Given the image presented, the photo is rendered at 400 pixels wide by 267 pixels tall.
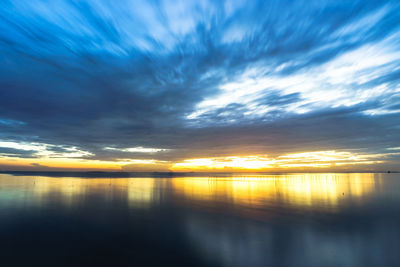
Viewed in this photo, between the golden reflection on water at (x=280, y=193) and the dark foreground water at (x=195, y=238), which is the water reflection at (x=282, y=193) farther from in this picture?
the dark foreground water at (x=195, y=238)

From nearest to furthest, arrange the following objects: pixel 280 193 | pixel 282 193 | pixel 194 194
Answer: pixel 194 194
pixel 282 193
pixel 280 193

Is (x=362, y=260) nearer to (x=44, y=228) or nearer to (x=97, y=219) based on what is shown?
(x=97, y=219)

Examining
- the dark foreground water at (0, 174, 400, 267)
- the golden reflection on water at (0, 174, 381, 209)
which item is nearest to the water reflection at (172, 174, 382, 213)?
the golden reflection on water at (0, 174, 381, 209)

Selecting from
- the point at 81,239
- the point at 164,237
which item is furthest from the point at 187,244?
the point at 81,239

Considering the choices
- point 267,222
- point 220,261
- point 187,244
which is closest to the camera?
point 220,261

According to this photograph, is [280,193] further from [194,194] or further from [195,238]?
[195,238]

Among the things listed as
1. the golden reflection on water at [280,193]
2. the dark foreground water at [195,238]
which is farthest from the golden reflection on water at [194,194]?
the dark foreground water at [195,238]

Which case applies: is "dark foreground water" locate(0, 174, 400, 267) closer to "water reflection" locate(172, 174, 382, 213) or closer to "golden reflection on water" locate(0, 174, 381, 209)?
"golden reflection on water" locate(0, 174, 381, 209)

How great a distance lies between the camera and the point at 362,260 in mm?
17625

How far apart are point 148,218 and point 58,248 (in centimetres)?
1319

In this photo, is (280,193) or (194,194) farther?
(280,193)

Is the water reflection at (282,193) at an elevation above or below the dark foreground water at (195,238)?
below

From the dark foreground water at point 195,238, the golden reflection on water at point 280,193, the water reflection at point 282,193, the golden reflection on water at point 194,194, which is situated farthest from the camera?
the golden reflection on water at point 280,193

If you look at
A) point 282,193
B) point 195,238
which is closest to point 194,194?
point 282,193
